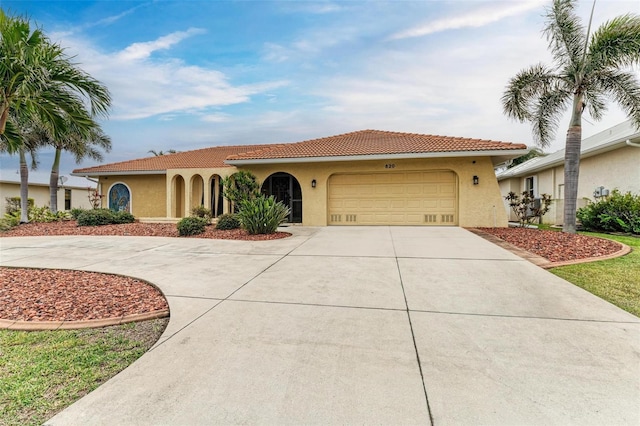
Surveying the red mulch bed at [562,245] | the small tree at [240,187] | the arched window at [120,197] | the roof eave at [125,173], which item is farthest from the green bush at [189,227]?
the red mulch bed at [562,245]

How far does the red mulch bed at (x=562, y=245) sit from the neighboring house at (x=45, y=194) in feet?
89.4

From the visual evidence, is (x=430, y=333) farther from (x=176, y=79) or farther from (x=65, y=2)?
(x=176, y=79)

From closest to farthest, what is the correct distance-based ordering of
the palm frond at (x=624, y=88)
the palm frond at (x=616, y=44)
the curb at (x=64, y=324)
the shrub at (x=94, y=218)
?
1. the curb at (x=64, y=324)
2. the palm frond at (x=616, y=44)
3. the palm frond at (x=624, y=88)
4. the shrub at (x=94, y=218)

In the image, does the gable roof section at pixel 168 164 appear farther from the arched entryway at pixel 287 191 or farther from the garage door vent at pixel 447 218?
the garage door vent at pixel 447 218

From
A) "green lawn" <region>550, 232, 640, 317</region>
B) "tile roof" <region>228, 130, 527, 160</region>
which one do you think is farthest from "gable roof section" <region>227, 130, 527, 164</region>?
"green lawn" <region>550, 232, 640, 317</region>

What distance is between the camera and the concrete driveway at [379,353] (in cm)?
207

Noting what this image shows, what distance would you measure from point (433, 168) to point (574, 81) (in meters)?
5.23

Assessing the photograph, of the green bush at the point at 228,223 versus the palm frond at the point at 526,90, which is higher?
the palm frond at the point at 526,90

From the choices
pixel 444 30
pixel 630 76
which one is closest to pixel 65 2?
pixel 444 30

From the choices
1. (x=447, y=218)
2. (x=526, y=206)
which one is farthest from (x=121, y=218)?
(x=526, y=206)

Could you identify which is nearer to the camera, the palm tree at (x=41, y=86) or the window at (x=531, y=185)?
the palm tree at (x=41, y=86)

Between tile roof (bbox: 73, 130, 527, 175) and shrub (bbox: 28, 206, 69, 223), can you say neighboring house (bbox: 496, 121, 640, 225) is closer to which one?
tile roof (bbox: 73, 130, 527, 175)

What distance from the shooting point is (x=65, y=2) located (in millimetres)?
9484

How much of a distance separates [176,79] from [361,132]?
10083 mm
